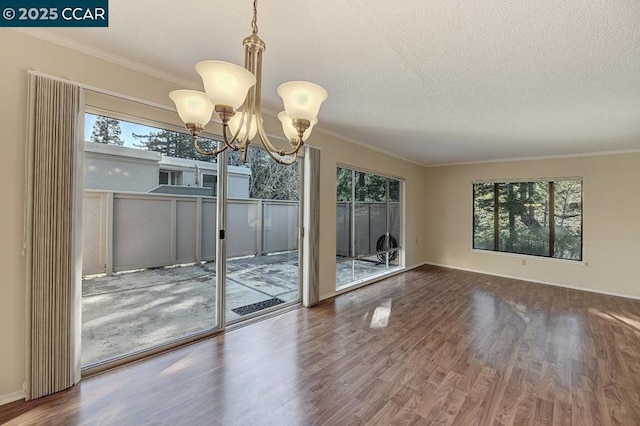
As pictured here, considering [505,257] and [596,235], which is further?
[505,257]

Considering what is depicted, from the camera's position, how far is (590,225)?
4922 millimetres

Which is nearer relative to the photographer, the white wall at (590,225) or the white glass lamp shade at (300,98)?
the white glass lamp shade at (300,98)

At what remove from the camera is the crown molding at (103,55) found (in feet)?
6.11

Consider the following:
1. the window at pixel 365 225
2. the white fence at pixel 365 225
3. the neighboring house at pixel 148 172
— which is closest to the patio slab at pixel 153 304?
the neighboring house at pixel 148 172

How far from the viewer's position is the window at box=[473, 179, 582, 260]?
5.16m

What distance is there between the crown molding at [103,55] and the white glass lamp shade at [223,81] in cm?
153

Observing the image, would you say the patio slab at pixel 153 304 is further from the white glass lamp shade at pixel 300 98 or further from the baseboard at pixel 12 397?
the white glass lamp shade at pixel 300 98

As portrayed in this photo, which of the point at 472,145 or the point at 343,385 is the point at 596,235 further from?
the point at 343,385

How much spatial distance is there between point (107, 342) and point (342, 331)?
88.3 inches

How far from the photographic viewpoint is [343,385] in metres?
2.13

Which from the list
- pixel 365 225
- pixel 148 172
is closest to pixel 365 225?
pixel 365 225

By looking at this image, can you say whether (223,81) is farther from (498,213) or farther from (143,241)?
(498,213)

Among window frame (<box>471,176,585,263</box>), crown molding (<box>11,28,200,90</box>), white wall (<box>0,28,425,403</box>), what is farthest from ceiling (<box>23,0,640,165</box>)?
window frame (<box>471,176,585,263</box>)

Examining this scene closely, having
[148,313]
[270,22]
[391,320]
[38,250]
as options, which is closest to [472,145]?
[391,320]
